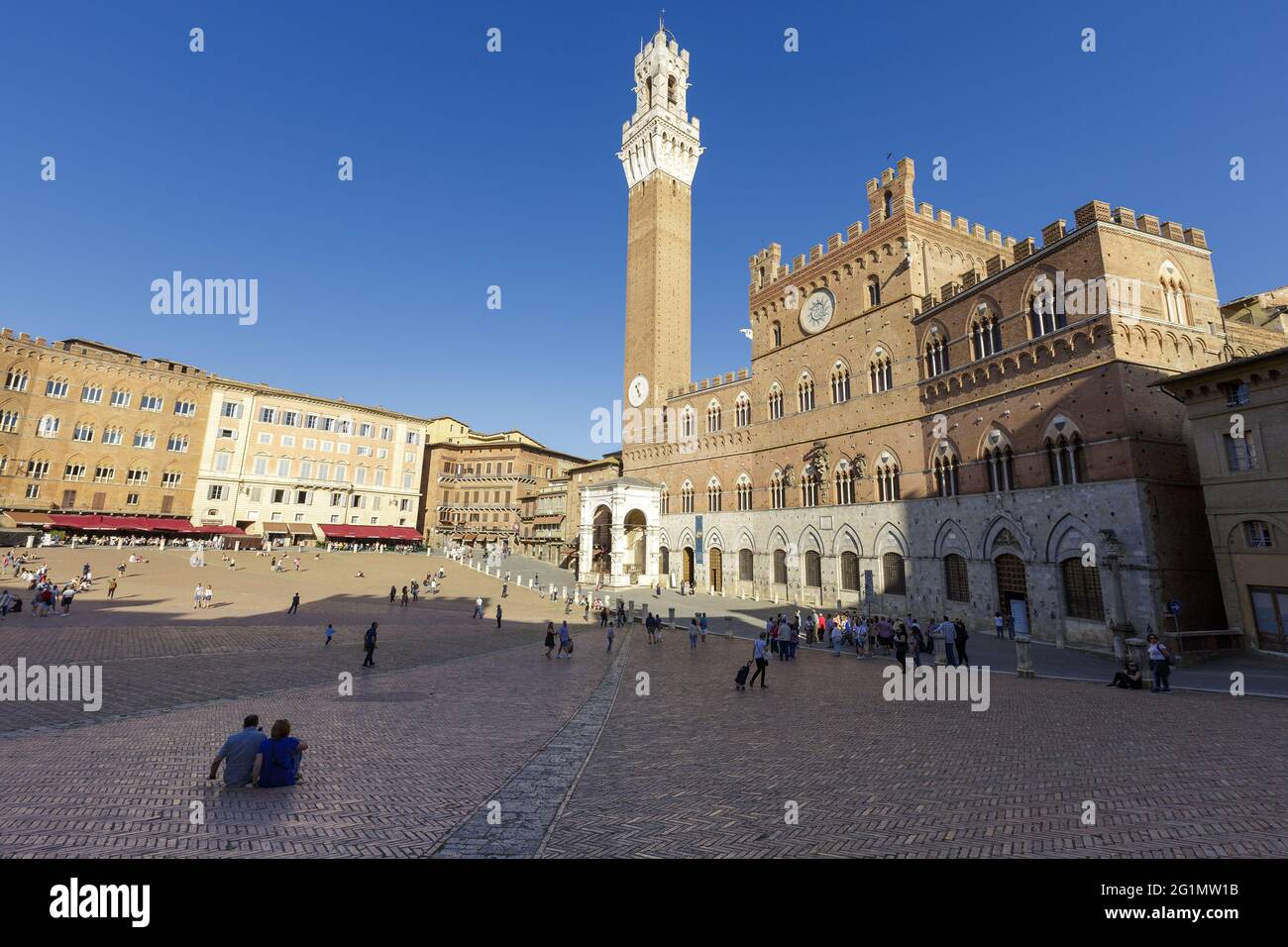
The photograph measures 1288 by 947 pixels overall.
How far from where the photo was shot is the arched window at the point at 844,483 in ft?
107

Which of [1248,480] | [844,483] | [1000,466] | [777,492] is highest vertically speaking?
[777,492]

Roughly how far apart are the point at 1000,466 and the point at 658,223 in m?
37.6

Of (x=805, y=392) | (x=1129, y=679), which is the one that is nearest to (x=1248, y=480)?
(x=1129, y=679)

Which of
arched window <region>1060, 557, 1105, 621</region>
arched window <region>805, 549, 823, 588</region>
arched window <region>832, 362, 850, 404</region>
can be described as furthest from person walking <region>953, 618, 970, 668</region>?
arched window <region>832, 362, 850, 404</region>

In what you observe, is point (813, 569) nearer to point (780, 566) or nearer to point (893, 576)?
point (780, 566)

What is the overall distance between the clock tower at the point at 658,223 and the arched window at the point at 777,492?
589 inches

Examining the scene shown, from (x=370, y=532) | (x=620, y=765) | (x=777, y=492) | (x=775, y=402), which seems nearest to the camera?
(x=620, y=765)

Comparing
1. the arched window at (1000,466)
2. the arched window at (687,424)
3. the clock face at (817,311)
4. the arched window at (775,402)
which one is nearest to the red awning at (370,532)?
the arched window at (687,424)

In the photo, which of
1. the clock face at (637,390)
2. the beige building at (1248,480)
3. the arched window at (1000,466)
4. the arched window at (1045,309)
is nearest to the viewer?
the beige building at (1248,480)

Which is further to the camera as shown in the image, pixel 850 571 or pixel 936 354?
pixel 850 571

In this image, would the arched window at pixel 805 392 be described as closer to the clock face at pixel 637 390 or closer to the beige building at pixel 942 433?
the beige building at pixel 942 433

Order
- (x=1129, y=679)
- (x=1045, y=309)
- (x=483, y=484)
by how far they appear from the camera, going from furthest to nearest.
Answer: (x=483, y=484), (x=1045, y=309), (x=1129, y=679)

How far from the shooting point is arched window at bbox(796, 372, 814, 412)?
1423 inches

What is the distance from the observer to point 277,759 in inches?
308
